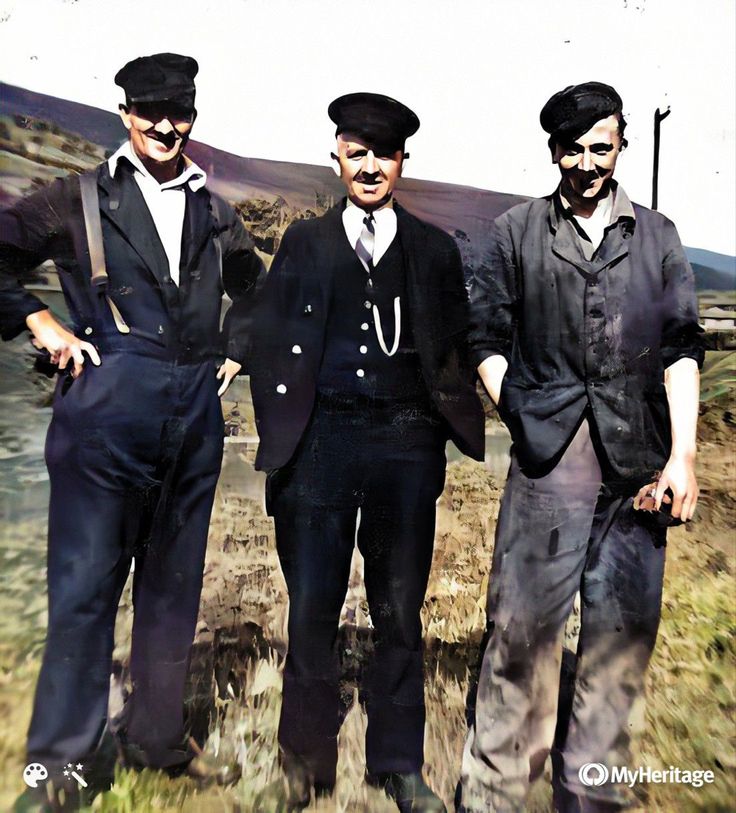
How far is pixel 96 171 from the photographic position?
302cm

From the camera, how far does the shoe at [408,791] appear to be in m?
3.09

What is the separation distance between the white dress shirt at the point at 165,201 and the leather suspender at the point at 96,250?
0.13 metres

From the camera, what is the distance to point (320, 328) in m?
3.01

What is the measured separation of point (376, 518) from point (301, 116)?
4.92ft

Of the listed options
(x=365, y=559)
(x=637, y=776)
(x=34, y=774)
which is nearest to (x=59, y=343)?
(x=365, y=559)

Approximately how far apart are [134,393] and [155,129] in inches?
37.3

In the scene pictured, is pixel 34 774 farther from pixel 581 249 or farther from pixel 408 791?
pixel 581 249

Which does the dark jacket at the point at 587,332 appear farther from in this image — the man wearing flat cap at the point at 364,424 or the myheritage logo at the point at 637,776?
the myheritage logo at the point at 637,776

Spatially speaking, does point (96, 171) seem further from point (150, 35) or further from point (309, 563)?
point (309, 563)

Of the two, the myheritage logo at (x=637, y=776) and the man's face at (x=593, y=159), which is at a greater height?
the man's face at (x=593, y=159)

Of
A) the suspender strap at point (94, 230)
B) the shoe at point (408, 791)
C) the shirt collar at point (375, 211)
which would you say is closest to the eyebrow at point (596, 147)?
the shirt collar at point (375, 211)

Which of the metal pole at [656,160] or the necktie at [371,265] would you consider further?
the metal pole at [656,160]

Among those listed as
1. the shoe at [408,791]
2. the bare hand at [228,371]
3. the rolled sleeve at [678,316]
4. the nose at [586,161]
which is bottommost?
the shoe at [408,791]

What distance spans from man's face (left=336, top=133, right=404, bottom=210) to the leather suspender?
90 centimetres
